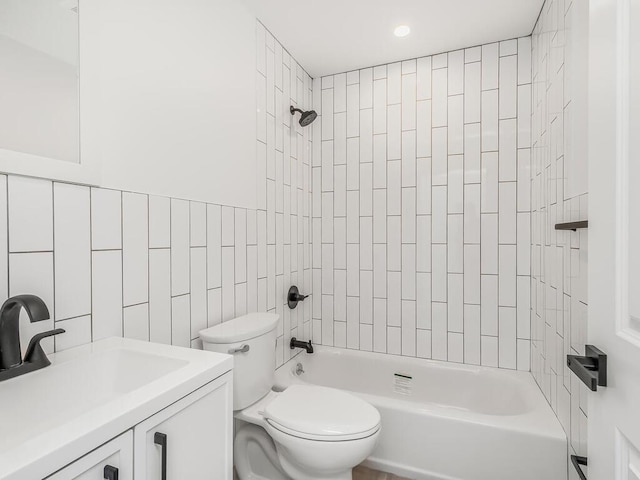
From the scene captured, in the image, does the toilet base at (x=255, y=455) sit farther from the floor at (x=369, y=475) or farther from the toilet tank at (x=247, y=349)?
the toilet tank at (x=247, y=349)

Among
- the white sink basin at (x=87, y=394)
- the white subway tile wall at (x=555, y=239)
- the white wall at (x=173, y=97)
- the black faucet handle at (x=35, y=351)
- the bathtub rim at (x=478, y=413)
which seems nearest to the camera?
the white sink basin at (x=87, y=394)

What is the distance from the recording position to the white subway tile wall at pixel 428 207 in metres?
2.04

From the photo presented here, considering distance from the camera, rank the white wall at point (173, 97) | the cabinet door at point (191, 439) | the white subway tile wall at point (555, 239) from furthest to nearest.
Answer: the white subway tile wall at point (555, 239) → the white wall at point (173, 97) → the cabinet door at point (191, 439)

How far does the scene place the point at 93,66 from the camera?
102cm

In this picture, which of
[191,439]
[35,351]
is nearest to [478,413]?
[191,439]

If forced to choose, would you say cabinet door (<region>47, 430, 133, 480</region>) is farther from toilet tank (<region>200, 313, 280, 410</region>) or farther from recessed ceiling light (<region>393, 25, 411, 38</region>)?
recessed ceiling light (<region>393, 25, 411, 38</region>)

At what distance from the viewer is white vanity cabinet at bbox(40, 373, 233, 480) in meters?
0.58

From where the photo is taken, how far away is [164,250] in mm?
A: 1271

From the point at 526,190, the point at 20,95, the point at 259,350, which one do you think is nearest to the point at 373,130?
the point at 526,190

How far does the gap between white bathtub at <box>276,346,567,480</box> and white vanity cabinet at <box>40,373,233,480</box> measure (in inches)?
38.6

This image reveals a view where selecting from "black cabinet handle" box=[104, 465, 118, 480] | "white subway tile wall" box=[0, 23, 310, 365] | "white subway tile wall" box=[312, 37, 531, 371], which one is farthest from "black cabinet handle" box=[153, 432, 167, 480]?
"white subway tile wall" box=[312, 37, 531, 371]

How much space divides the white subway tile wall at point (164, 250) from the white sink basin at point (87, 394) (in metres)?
0.13

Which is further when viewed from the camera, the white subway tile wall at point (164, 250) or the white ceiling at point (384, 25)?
the white ceiling at point (384, 25)

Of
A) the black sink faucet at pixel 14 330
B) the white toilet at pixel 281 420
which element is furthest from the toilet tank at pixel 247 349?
the black sink faucet at pixel 14 330
